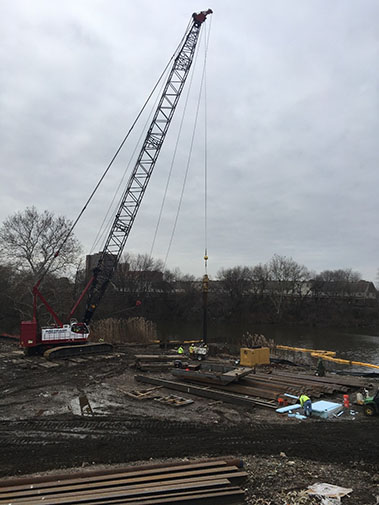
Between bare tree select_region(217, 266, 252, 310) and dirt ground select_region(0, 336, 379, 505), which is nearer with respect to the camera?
dirt ground select_region(0, 336, 379, 505)

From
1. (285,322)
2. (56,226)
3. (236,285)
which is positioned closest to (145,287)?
(236,285)

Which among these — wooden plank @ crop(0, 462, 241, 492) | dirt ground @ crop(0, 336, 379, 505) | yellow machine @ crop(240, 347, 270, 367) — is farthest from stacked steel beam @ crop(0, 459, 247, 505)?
yellow machine @ crop(240, 347, 270, 367)

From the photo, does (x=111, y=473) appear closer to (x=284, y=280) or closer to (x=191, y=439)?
(x=191, y=439)

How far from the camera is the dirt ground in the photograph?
6789 mm

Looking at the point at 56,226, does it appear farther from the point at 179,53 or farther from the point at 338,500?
the point at 338,500

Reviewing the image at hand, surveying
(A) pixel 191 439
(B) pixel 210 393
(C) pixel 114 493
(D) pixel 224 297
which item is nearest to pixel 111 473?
(C) pixel 114 493

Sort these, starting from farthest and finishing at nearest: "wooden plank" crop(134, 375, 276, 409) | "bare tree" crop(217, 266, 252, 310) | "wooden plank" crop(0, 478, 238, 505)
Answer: "bare tree" crop(217, 266, 252, 310)
"wooden plank" crop(134, 375, 276, 409)
"wooden plank" crop(0, 478, 238, 505)

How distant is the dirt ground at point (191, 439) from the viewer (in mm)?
6789

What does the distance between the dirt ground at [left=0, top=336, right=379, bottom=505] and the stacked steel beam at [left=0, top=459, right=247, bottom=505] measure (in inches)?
20.0

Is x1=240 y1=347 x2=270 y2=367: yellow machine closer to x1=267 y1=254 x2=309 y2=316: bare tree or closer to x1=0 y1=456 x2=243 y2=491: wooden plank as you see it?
x1=0 y1=456 x2=243 y2=491: wooden plank

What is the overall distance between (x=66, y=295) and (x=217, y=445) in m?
37.6

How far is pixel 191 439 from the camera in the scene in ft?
28.9

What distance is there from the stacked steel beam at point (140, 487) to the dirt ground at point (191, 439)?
508mm

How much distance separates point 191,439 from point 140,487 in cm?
291
